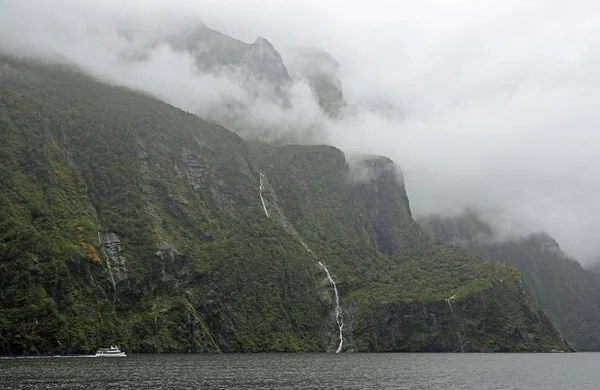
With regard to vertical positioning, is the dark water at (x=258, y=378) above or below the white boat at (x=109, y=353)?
above

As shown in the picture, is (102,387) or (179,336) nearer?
(102,387)

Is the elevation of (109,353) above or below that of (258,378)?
below

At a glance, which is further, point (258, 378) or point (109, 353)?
point (109, 353)

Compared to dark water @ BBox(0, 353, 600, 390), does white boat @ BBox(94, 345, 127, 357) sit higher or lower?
lower

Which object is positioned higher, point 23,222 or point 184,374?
point 23,222

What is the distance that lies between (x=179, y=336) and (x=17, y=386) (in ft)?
396

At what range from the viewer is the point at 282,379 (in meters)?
101

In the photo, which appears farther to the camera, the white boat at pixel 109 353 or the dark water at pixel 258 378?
the white boat at pixel 109 353

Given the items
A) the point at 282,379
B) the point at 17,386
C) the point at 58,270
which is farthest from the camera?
the point at 58,270

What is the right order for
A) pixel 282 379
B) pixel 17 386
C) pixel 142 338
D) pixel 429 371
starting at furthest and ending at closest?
pixel 142 338 < pixel 429 371 < pixel 282 379 < pixel 17 386

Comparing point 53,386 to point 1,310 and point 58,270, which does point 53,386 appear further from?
point 58,270

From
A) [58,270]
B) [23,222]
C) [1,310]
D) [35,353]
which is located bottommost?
[35,353]

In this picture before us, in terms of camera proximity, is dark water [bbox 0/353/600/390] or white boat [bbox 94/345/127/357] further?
white boat [bbox 94/345/127/357]

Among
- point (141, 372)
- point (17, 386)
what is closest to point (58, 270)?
point (141, 372)
